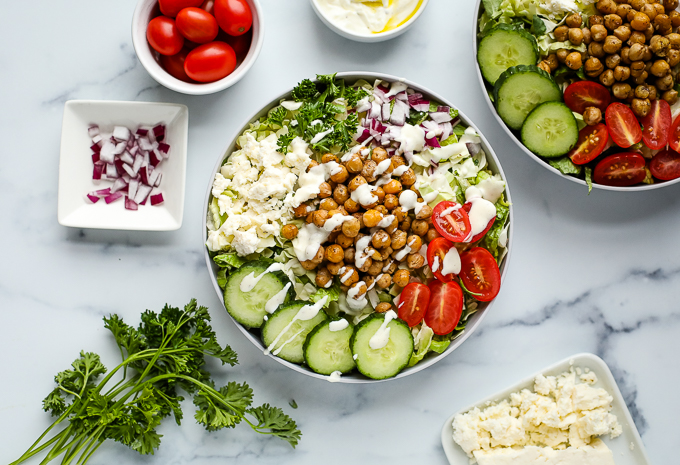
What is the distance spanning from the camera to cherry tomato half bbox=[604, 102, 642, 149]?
2.50m

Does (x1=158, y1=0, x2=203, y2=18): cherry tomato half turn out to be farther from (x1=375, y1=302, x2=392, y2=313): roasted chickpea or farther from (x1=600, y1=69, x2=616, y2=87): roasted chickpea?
(x1=600, y1=69, x2=616, y2=87): roasted chickpea

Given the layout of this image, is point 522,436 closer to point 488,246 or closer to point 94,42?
point 488,246

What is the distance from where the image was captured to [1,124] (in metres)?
2.91

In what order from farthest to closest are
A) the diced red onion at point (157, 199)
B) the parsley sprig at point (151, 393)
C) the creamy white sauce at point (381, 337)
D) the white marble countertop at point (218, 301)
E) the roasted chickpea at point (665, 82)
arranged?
the white marble countertop at point (218, 301) < the diced red onion at point (157, 199) < the parsley sprig at point (151, 393) < the roasted chickpea at point (665, 82) < the creamy white sauce at point (381, 337)

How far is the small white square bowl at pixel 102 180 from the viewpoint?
2662 millimetres

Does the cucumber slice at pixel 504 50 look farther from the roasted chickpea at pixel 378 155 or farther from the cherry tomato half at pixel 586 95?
the roasted chickpea at pixel 378 155

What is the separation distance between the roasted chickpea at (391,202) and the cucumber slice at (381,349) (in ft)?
1.64

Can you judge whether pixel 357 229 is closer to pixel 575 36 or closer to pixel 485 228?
pixel 485 228

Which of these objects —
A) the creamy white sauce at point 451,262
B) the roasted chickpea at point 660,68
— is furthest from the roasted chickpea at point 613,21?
the creamy white sauce at point 451,262

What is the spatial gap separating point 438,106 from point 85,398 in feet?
7.67

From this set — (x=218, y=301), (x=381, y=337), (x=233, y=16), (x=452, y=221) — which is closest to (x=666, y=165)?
(x=452, y=221)

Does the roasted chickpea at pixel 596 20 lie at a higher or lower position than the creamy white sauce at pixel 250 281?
higher

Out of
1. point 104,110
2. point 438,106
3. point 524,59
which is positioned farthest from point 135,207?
point 524,59

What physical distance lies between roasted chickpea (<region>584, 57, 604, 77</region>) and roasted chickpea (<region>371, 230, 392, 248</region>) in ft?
4.05
